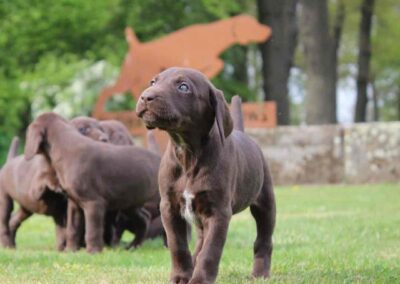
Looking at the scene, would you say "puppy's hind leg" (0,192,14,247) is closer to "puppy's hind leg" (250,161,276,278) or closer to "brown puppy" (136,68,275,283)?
"puppy's hind leg" (250,161,276,278)

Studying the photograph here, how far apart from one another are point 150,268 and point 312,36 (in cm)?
1899

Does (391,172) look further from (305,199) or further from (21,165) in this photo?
(21,165)

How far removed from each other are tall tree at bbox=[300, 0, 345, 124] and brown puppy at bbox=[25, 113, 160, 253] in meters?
16.4

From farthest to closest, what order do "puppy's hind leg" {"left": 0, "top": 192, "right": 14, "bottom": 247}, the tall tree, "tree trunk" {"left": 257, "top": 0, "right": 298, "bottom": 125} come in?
1. "tree trunk" {"left": 257, "top": 0, "right": 298, "bottom": 125}
2. the tall tree
3. "puppy's hind leg" {"left": 0, "top": 192, "right": 14, "bottom": 247}

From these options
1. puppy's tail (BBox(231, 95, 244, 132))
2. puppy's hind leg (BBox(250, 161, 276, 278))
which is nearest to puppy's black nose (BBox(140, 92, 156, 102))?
puppy's hind leg (BBox(250, 161, 276, 278))

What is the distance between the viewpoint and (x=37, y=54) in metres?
32.8

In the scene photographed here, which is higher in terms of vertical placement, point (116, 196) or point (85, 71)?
point (116, 196)

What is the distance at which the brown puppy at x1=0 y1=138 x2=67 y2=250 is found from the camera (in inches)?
373

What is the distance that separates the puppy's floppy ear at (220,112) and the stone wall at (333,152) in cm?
1579

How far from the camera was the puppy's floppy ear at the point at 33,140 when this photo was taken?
29.4 feet

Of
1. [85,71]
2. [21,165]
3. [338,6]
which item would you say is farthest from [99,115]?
[338,6]

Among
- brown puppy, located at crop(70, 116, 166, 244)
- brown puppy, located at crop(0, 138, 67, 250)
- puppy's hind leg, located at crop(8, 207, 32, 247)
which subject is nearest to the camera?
brown puppy, located at crop(0, 138, 67, 250)

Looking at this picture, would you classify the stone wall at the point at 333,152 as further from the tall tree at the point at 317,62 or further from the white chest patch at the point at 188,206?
the white chest patch at the point at 188,206

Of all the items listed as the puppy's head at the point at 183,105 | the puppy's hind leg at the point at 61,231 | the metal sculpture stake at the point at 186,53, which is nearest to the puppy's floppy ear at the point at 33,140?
the puppy's hind leg at the point at 61,231
